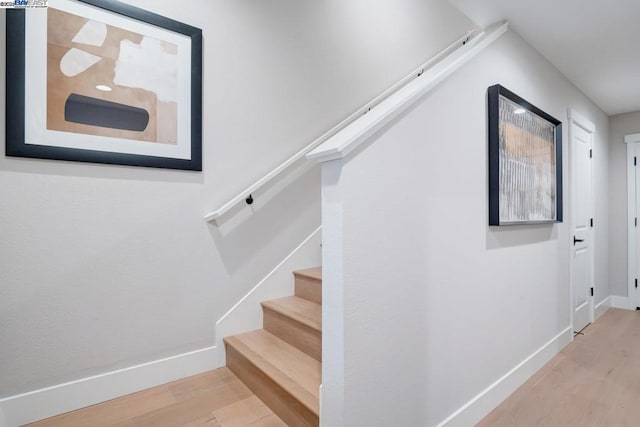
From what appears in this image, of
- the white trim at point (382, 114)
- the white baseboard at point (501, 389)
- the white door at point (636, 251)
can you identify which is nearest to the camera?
the white trim at point (382, 114)

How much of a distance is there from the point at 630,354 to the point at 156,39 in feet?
13.4

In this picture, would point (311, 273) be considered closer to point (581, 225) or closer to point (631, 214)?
point (581, 225)

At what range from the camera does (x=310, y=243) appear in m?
2.38

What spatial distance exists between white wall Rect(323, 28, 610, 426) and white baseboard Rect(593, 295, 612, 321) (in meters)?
1.98

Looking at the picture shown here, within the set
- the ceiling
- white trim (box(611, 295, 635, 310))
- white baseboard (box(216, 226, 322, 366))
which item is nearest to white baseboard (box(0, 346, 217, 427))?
white baseboard (box(216, 226, 322, 366))

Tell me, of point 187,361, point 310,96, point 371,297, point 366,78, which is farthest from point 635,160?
point 187,361

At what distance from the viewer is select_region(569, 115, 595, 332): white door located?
3068 mm

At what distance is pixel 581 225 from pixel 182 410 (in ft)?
12.3

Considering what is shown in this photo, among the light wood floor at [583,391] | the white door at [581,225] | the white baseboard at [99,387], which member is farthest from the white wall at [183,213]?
the white door at [581,225]

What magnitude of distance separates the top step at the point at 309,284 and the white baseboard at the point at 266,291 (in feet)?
0.21

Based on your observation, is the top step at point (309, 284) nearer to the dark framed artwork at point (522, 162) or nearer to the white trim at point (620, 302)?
the dark framed artwork at point (522, 162)

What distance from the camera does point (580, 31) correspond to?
2357mm

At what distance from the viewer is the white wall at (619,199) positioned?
415cm

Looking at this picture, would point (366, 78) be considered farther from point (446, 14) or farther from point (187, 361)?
point (187, 361)
